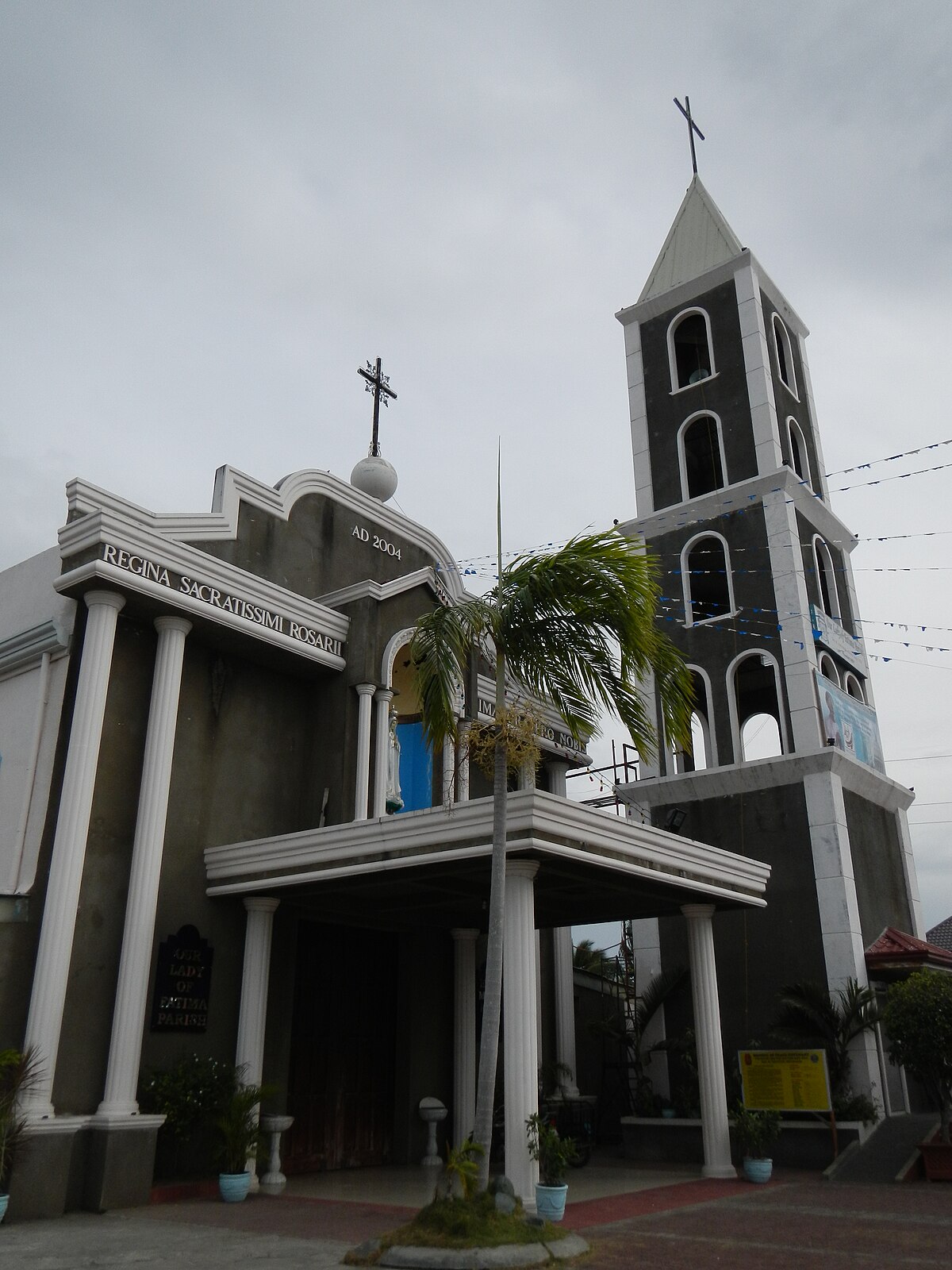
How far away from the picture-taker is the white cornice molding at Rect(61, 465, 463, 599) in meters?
14.1

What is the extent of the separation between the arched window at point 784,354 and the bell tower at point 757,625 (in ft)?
0.20

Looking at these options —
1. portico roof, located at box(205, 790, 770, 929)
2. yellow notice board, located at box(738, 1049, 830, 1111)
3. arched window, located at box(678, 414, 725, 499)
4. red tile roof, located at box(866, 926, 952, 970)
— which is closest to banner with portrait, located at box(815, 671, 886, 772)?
red tile roof, located at box(866, 926, 952, 970)

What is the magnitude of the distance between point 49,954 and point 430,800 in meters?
6.90

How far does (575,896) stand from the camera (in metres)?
14.8

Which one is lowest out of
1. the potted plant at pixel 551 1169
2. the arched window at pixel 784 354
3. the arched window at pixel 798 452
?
the potted plant at pixel 551 1169

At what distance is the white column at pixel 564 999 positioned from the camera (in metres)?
19.2

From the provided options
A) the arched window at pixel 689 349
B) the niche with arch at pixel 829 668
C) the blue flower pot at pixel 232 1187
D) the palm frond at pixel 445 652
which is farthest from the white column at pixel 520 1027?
the arched window at pixel 689 349

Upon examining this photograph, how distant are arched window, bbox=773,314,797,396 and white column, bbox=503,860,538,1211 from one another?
14.9 metres

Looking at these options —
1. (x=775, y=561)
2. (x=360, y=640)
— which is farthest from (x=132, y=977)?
(x=775, y=561)

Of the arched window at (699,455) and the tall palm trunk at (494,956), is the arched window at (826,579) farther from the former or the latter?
the tall palm trunk at (494,956)

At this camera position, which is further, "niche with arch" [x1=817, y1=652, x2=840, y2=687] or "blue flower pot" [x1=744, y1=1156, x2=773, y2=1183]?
"niche with arch" [x1=817, y1=652, x2=840, y2=687]

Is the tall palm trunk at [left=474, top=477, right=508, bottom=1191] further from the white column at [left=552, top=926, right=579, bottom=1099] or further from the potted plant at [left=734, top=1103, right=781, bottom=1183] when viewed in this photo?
the white column at [left=552, top=926, right=579, bottom=1099]

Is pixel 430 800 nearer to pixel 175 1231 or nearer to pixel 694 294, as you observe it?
pixel 175 1231

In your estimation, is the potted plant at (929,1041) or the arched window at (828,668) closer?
the potted plant at (929,1041)
